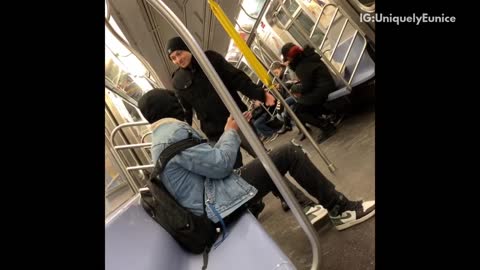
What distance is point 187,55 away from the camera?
2.10 m

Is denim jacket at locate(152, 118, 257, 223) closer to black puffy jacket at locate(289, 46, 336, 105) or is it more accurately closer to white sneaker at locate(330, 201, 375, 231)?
white sneaker at locate(330, 201, 375, 231)

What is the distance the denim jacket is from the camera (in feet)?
4.55

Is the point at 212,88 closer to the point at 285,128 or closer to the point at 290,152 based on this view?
the point at 290,152

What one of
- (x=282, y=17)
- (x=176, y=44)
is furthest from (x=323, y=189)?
(x=282, y=17)

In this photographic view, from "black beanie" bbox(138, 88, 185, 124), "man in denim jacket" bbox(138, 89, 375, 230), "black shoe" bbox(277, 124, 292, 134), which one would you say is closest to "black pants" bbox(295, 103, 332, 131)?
"black shoe" bbox(277, 124, 292, 134)

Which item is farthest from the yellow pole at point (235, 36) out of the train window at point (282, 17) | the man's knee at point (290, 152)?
the train window at point (282, 17)

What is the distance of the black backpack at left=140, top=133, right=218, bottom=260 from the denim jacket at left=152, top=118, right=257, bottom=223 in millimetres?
23

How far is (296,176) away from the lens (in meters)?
1.78

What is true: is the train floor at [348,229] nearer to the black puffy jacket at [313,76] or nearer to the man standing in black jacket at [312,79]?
the man standing in black jacket at [312,79]
